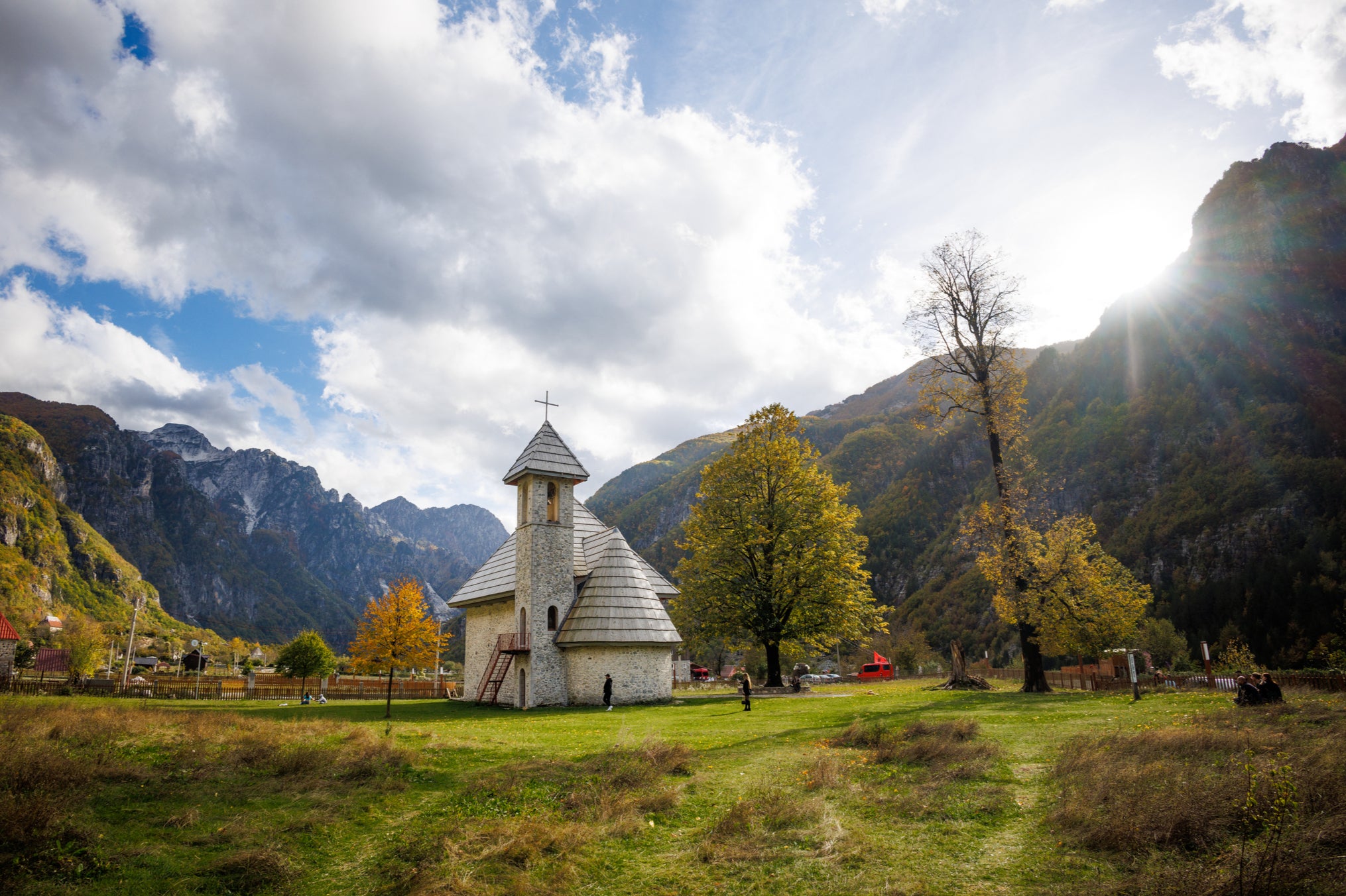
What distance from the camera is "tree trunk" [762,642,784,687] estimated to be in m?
33.8

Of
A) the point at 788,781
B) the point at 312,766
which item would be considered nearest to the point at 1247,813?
the point at 788,781

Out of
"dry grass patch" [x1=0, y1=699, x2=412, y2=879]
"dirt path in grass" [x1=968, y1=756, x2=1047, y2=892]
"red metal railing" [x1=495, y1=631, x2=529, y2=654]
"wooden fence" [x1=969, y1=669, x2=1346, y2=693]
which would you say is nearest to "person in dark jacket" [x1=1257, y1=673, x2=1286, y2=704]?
"wooden fence" [x1=969, y1=669, x2=1346, y2=693]

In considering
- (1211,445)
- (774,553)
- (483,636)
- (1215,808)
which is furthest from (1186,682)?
(1211,445)

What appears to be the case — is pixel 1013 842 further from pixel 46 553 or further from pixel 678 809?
pixel 46 553

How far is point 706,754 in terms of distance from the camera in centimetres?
1386

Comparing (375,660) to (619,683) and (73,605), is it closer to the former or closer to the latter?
(619,683)

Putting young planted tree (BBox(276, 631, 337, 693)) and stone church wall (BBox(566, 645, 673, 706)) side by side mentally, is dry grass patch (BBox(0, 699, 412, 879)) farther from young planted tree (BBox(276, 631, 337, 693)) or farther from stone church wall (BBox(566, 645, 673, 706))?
young planted tree (BBox(276, 631, 337, 693))

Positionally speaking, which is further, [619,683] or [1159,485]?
[1159,485]

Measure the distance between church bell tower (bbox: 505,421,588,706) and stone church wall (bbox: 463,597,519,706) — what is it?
1040mm

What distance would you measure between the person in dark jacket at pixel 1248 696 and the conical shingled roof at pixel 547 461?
24.3 meters

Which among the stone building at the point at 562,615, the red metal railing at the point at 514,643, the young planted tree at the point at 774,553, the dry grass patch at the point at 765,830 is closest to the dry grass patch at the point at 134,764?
the dry grass patch at the point at 765,830

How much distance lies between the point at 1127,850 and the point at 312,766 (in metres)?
12.2

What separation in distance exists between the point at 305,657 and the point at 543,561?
19.2 m

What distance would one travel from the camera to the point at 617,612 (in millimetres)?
30297
